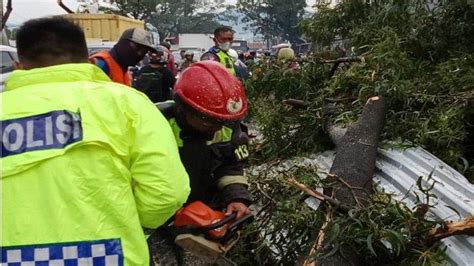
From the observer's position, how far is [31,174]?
144cm

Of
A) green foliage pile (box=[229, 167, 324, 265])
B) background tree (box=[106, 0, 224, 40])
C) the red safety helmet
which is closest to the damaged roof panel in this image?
green foliage pile (box=[229, 167, 324, 265])

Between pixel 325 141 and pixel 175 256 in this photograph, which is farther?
pixel 325 141

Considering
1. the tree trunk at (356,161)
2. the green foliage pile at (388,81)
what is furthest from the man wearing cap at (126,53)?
the tree trunk at (356,161)

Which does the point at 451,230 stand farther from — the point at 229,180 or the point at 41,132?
the point at 41,132

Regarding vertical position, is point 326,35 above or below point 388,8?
below

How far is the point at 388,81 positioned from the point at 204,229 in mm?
1735

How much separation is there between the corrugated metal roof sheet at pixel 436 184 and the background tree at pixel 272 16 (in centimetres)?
4261

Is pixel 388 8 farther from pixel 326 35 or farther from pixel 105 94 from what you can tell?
pixel 105 94

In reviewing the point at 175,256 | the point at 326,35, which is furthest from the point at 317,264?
the point at 326,35

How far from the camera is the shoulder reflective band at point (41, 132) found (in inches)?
56.9

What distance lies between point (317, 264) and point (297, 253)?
271 mm

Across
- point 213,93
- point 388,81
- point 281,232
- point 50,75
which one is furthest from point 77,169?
point 388,81

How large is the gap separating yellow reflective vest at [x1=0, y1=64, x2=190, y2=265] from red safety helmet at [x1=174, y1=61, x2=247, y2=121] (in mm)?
906

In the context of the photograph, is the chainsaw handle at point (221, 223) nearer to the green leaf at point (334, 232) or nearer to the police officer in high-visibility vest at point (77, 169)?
the green leaf at point (334, 232)
